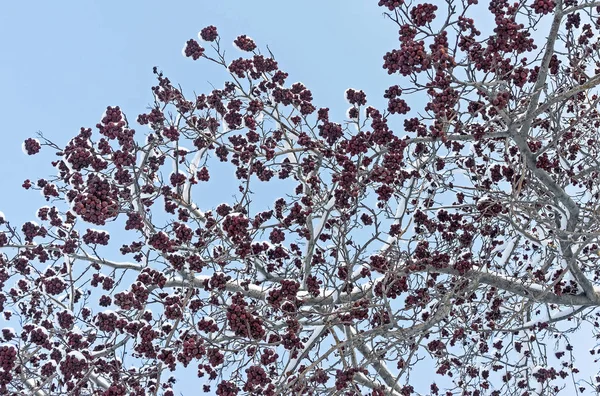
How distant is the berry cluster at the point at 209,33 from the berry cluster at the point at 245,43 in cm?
27

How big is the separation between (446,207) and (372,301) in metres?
1.33

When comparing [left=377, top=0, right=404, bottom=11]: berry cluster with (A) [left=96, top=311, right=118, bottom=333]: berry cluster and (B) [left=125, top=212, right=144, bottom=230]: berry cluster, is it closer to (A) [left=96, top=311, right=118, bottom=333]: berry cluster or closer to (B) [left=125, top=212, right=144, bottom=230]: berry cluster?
(B) [left=125, top=212, right=144, bottom=230]: berry cluster

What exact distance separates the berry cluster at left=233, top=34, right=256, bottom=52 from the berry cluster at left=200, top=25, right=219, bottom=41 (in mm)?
266

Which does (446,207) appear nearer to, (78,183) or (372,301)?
(372,301)

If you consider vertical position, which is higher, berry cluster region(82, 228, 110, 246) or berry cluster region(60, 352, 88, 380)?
berry cluster region(82, 228, 110, 246)

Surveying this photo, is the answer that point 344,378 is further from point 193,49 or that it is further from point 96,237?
point 193,49

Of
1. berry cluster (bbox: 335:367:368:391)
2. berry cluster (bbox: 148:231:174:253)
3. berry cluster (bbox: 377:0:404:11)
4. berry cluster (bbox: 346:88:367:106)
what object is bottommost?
berry cluster (bbox: 335:367:368:391)

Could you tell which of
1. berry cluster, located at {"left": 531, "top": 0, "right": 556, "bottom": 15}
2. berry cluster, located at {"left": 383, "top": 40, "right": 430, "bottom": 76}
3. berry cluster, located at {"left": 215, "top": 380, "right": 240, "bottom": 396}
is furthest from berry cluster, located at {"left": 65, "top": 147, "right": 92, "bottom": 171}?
berry cluster, located at {"left": 531, "top": 0, "right": 556, "bottom": 15}

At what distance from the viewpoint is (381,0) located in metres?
4.40

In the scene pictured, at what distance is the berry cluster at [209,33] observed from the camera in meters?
6.35

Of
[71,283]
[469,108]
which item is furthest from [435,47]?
[71,283]

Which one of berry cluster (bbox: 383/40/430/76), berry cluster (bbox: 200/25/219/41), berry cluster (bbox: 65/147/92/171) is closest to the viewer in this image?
berry cluster (bbox: 383/40/430/76)

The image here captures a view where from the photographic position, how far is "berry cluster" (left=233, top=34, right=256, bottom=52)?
650cm

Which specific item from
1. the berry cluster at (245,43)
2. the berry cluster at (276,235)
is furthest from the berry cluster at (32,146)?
the berry cluster at (276,235)
